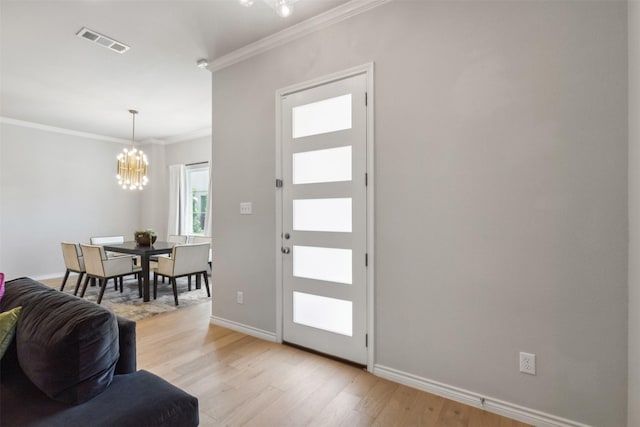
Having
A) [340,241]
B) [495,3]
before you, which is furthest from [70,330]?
[495,3]

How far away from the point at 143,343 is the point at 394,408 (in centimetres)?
227

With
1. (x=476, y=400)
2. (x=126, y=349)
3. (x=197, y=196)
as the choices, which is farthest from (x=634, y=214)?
(x=197, y=196)

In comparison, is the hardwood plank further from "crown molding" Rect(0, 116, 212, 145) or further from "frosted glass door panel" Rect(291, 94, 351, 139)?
"crown molding" Rect(0, 116, 212, 145)

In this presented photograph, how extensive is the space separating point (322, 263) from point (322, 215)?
1.33ft

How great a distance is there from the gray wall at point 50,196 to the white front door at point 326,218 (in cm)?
529

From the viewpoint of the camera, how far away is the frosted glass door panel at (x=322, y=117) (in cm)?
241

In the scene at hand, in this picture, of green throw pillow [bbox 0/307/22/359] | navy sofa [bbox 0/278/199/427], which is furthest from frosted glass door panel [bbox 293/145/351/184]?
green throw pillow [bbox 0/307/22/359]

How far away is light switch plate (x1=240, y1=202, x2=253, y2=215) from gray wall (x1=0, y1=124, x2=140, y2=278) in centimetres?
475

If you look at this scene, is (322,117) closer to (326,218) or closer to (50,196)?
(326,218)

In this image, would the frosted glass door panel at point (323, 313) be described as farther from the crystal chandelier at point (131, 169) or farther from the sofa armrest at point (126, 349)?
the crystal chandelier at point (131, 169)

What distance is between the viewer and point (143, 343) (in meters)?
2.74

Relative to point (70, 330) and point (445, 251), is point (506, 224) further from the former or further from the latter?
point (70, 330)

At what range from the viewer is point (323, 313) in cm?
251

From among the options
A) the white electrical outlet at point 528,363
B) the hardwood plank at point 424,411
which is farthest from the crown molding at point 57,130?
the white electrical outlet at point 528,363
